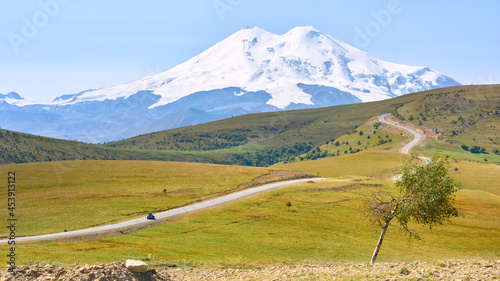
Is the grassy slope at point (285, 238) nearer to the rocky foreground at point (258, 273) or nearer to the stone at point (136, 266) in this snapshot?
the rocky foreground at point (258, 273)

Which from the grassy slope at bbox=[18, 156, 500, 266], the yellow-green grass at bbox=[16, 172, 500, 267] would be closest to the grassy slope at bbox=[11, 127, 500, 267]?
the grassy slope at bbox=[18, 156, 500, 266]

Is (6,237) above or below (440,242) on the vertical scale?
above

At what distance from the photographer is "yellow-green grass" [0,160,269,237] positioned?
7681 centimetres

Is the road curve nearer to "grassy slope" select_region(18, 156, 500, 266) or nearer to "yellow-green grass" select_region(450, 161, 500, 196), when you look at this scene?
"grassy slope" select_region(18, 156, 500, 266)

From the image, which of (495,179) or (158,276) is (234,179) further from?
(495,179)

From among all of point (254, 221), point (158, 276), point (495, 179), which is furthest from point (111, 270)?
point (495, 179)

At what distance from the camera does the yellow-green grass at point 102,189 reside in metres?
76.8

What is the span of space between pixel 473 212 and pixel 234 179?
212 ft

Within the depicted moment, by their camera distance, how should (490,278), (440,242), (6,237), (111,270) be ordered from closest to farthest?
(111,270) < (490,278) < (6,237) < (440,242)

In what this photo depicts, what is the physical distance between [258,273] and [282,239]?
91.9ft

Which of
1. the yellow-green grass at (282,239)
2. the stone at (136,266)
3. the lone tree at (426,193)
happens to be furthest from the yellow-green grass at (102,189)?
the lone tree at (426,193)

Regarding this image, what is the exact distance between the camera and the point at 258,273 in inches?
1400

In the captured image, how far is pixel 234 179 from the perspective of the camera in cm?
12481

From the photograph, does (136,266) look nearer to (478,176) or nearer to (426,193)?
(426,193)
